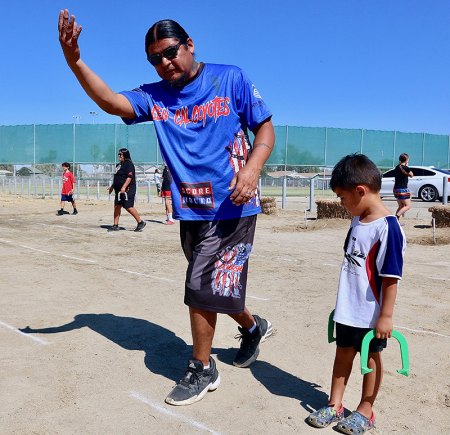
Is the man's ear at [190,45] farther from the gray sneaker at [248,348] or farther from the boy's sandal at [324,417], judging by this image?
the boy's sandal at [324,417]

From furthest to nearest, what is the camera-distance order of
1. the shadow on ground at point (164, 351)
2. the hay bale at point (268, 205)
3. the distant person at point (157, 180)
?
the distant person at point (157, 180) < the hay bale at point (268, 205) < the shadow on ground at point (164, 351)

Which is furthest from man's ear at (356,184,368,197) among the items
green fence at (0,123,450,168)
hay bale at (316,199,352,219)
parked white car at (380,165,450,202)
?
green fence at (0,123,450,168)

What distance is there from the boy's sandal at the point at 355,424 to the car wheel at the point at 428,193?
69.6ft

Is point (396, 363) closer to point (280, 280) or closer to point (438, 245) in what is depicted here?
point (280, 280)

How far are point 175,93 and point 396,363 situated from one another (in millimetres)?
2214

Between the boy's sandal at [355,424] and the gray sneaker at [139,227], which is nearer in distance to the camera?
the boy's sandal at [355,424]

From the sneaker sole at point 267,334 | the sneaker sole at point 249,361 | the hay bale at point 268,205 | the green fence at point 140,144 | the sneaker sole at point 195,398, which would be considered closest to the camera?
the sneaker sole at point 195,398

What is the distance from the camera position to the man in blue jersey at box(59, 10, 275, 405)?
9.98 feet

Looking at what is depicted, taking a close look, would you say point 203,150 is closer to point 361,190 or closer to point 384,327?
point 361,190

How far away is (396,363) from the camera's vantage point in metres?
3.66

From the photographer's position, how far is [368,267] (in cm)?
266

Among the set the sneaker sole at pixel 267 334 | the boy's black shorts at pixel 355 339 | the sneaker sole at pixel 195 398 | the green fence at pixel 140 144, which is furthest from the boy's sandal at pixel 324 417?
the green fence at pixel 140 144

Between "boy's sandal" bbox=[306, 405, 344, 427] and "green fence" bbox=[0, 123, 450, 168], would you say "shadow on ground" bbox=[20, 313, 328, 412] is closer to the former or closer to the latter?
"boy's sandal" bbox=[306, 405, 344, 427]

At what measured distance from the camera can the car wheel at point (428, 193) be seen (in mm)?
22484
